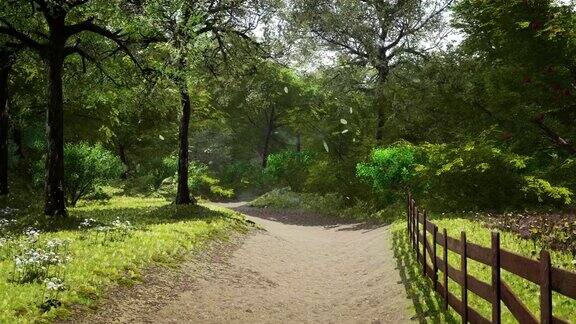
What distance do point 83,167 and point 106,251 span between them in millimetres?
12924

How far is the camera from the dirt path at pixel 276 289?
9.30 meters

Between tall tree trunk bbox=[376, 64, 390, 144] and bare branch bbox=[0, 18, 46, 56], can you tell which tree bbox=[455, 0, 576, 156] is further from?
bare branch bbox=[0, 18, 46, 56]

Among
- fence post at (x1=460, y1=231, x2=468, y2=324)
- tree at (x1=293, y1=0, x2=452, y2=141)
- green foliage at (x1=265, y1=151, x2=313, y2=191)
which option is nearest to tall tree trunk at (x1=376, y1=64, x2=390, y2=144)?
tree at (x1=293, y1=0, x2=452, y2=141)

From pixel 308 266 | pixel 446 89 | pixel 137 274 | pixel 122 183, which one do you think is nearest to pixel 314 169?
pixel 446 89

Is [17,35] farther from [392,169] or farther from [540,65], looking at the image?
[540,65]

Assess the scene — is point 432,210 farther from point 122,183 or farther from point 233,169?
point 233,169

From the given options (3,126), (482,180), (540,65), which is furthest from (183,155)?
(540,65)

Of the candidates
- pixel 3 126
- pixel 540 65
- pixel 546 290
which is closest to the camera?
pixel 546 290

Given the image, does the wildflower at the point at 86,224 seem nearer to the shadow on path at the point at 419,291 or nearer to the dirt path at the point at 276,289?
the dirt path at the point at 276,289

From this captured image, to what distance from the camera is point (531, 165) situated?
1992cm

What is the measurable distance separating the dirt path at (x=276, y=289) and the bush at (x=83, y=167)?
9413mm

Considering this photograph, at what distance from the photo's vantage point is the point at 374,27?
97.2ft

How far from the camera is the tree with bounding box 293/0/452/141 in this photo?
29.2 meters

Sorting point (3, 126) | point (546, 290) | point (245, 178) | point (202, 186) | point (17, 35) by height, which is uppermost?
point (17, 35)
